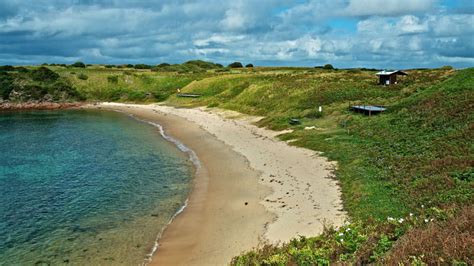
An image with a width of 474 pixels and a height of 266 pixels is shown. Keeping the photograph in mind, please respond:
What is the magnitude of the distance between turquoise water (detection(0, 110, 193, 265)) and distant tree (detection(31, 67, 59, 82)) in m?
63.6

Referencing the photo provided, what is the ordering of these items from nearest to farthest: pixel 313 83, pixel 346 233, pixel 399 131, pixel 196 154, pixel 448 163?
1. pixel 346 233
2. pixel 448 163
3. pixel 399 131
4. pixel 196 154
5. pixel 313 83

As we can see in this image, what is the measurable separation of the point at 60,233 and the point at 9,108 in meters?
93.3

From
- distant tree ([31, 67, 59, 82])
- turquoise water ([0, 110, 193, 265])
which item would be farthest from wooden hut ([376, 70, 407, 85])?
distant tree ([31, 67, 59, 82])

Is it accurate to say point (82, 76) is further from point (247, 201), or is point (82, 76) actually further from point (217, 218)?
point (217, 218)

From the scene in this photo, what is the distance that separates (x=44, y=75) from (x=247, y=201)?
109049 millimetres

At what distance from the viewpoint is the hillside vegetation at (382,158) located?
11.5 metres

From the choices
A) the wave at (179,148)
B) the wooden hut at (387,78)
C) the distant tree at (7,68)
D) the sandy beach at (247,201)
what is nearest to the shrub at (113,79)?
the distant tree at (7,68)

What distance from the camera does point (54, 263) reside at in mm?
19312

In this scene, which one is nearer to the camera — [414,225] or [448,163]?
[414,225]

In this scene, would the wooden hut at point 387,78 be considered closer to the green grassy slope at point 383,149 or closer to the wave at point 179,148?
the green grassy slope at point 383,149

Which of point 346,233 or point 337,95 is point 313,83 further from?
Result: point 346,233

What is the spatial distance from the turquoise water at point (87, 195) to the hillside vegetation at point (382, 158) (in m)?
9.63

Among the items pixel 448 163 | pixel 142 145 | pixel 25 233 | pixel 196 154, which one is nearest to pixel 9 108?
pixel 142 145

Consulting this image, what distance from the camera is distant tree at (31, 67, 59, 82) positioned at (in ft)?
386
